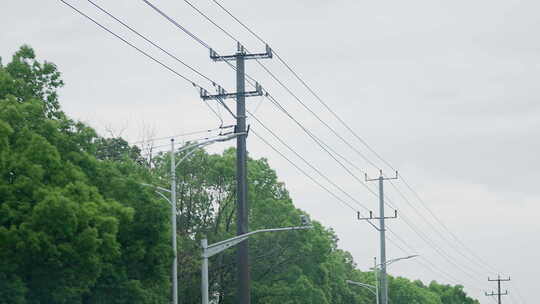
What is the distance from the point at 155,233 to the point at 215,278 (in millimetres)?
21965

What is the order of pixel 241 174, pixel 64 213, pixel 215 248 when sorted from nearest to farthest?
pixel 64 213, pixel 215 248, pixel 241 174

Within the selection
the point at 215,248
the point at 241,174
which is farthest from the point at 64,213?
the point at 241,174

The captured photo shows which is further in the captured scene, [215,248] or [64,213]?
[215,248]

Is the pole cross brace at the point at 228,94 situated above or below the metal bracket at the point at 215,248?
above

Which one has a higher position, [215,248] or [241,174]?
[241,174]

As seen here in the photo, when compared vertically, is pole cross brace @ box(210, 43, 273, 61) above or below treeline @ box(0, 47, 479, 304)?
above

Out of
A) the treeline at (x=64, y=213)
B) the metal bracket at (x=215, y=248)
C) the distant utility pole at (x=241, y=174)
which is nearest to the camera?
the treeline at (x=64, y=213)

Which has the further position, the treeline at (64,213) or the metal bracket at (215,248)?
the metal bracket at (215,248)

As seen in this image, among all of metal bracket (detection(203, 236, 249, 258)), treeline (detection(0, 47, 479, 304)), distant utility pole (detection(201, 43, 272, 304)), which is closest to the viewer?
treeline (detection(0, 47, 479, 304))

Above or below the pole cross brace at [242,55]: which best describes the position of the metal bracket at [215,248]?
below

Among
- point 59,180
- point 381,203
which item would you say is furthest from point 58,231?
point 381,203

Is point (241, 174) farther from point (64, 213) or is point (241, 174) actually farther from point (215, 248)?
point (64, 213)

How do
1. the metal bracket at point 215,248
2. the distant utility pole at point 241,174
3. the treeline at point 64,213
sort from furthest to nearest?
1. the distant utility pole at point 241,174
2. the metal bracket at point 215,248
3. the treeline at point 64,213

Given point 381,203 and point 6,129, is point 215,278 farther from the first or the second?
point 6,129
